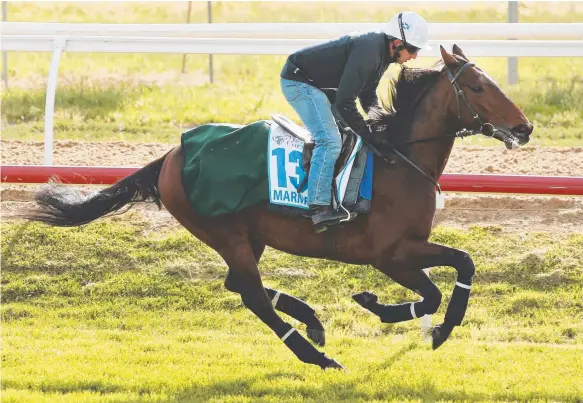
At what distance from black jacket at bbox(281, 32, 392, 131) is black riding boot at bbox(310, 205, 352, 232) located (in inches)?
19.1

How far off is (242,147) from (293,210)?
503 millimetres

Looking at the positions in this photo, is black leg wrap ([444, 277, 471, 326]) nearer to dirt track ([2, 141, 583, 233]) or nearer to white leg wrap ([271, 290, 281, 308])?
white leg wrap ([271, 290, 281, 308])

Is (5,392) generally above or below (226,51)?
below

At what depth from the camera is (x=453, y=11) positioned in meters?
17.0

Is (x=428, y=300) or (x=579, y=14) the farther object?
(x=579, y=14)

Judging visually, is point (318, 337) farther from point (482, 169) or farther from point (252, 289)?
point (482, 169)

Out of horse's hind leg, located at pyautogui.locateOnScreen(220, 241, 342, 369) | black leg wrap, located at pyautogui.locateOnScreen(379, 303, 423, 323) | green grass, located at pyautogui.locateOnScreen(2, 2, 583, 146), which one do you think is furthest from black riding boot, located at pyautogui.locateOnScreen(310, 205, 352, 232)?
green grass, located at pyautogui.locateOnScreen(2, 2, 583, 146)

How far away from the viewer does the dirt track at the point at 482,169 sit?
28.3 ft

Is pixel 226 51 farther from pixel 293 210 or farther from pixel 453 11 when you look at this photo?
pixel 453 11

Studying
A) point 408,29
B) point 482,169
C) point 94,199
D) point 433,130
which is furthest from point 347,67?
point 482,169

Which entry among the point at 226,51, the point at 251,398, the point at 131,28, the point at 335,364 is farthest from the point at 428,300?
the point at 131,28

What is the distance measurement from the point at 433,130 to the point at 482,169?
3.26 m

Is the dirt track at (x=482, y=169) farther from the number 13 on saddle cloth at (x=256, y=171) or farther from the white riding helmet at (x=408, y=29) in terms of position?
the white riding helmet at (x=408, y=29)

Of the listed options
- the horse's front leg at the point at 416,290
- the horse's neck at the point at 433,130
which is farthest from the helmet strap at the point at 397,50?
the horse's front leg at the point at 416,290
